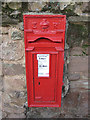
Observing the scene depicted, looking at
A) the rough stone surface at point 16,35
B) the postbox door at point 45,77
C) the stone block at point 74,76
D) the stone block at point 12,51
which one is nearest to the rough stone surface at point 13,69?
the stone block at point 12,51

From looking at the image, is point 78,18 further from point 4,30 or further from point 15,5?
point 4,30

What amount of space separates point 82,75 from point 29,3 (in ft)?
3.77

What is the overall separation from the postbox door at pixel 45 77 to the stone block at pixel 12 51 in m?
0.25

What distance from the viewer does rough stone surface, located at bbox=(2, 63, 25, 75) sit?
1.55 meters

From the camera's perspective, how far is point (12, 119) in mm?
1833

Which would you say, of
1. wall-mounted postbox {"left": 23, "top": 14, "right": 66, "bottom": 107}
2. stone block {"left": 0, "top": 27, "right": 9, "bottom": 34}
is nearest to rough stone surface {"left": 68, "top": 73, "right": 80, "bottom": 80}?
wall-mounted postbox {"left": 23, "top": 14, "right": 66, "bottom": 107}

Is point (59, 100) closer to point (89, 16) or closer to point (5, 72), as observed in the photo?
point (5, 72)

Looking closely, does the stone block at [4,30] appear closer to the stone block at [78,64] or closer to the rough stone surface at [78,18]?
the rough stone surface at [78,18]

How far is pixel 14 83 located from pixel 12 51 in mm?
465

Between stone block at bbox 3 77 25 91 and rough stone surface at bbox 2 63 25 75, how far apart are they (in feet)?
0.30

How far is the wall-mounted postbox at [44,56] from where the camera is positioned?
4.27 ft

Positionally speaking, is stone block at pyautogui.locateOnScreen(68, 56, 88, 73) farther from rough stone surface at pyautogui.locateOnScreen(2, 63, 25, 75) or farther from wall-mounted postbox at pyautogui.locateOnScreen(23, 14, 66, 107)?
rough stone surface at pyautogui.locateOnScreen(2, 63, 25, 75)

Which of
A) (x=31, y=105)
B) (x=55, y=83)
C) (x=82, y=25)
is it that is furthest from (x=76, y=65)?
(x=31, y=105)

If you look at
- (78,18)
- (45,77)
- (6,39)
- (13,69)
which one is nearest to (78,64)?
(45,77)
